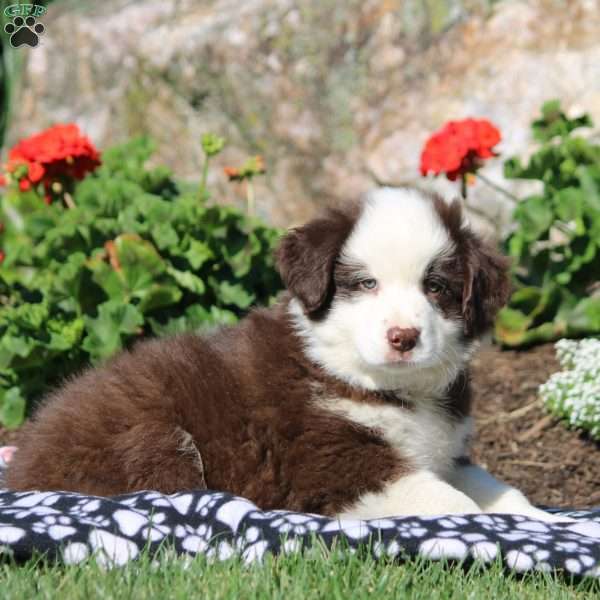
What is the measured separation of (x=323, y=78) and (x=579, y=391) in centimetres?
356

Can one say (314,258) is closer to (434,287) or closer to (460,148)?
(434,287)

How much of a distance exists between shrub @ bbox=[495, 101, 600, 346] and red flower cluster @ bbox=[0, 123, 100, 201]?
264cm

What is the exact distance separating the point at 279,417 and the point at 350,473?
0.37 meters

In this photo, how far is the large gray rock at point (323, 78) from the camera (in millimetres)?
7957

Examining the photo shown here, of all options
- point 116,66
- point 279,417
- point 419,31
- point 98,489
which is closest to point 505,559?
point 279,417

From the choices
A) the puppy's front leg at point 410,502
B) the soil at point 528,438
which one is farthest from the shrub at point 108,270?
the puppy's front leg at point 410,502

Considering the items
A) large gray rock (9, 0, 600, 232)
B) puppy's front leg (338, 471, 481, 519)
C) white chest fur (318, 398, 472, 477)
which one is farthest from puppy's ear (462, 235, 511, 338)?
large gray rock (9, 0, 600, 232)

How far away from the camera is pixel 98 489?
416 centimetres

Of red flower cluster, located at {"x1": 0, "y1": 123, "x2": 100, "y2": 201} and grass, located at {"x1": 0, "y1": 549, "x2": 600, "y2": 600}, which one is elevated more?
red flower cluster, located at {"x1": 0, "y1": 123, "x2": 100, "y2": 201}

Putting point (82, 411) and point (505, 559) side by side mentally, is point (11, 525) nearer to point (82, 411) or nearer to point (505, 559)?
point (82, 411)

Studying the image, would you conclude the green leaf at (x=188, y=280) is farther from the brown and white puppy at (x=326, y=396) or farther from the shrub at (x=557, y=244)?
the shrub at (x=557, y=244)

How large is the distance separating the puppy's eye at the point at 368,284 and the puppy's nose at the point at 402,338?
0.27 meters

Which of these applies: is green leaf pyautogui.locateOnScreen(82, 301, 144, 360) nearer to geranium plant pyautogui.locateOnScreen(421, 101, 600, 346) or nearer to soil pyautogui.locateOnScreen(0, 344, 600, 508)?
soil pyautogui.locateOnScreen(0, 344, 600, 508)

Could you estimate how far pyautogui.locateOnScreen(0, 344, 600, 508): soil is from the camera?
18.4 feet
